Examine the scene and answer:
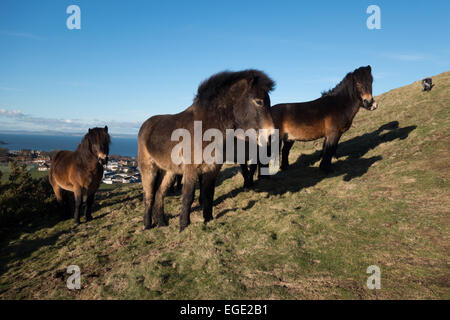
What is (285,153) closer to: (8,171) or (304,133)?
(304,133)

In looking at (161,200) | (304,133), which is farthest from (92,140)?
(304,133)

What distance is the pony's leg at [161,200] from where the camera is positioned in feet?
23.7

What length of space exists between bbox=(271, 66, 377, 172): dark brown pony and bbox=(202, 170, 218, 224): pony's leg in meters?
4.73

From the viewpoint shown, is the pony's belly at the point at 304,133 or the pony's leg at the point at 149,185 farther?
the pony's belly at the point at 304,133

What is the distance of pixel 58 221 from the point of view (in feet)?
33.6

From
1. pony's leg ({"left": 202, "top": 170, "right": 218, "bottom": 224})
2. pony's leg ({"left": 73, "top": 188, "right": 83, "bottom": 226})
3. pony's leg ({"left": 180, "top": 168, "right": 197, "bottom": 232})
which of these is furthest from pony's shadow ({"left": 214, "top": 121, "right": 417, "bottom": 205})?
pony's leg ({"left": 73, "top": 188, "right": 83, "bottom": 226})

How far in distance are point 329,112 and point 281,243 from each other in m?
6.49

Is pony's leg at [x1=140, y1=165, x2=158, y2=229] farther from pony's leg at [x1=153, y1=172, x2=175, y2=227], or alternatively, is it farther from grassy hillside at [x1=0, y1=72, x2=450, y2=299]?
grassy hillside at [x1=0, y1=72, x2=450, y2=299]

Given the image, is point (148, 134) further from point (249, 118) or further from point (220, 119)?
point (249, 118)

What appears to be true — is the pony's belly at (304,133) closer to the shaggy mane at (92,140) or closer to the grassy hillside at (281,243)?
the grassy hillside at (281,243)

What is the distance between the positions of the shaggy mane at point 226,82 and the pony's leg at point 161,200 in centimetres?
258

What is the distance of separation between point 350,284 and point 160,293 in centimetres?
282

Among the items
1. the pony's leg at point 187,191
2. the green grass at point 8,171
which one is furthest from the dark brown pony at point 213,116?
the green grass at point 8,171

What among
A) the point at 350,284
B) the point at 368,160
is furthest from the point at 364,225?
the point at 368,160
